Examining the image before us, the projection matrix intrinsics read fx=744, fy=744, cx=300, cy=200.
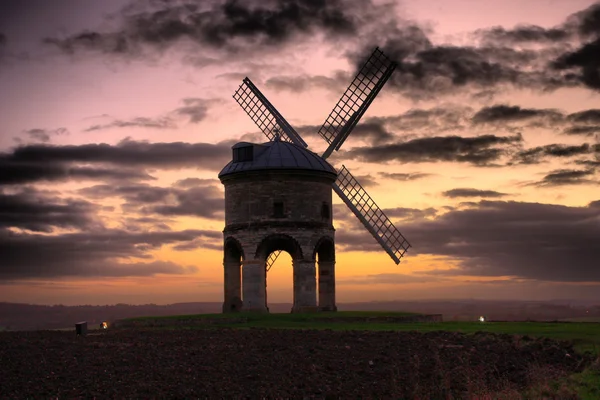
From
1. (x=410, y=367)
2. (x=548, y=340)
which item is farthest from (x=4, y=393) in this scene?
(x=548, y=340)

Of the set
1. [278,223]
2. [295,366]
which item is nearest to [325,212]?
[278,223]

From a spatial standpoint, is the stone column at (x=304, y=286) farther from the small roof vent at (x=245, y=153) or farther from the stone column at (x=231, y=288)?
the small roof vent at (x=245, y=153)

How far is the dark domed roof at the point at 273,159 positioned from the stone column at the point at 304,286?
620cm

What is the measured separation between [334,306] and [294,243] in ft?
19.2

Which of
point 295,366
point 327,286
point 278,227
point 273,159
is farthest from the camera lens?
point 327,286

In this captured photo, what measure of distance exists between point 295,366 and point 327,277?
26715 millimetres

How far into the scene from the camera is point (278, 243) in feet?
159

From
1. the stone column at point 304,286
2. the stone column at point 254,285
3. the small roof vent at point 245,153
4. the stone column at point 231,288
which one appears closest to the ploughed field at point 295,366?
the stone column at point 304,286

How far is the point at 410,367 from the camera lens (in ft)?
75.2

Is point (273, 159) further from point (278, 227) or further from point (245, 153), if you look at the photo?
point (278, 227)

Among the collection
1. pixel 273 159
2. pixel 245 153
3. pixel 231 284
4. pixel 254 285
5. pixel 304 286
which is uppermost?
pixel 245 153

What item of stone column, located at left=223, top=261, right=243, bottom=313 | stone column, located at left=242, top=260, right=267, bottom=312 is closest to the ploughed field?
stone column, located at left=242, top=260, right=267, bottom=312

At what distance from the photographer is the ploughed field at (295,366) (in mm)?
20281

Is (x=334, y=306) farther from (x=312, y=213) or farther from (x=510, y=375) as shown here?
(x=510, y=375)
